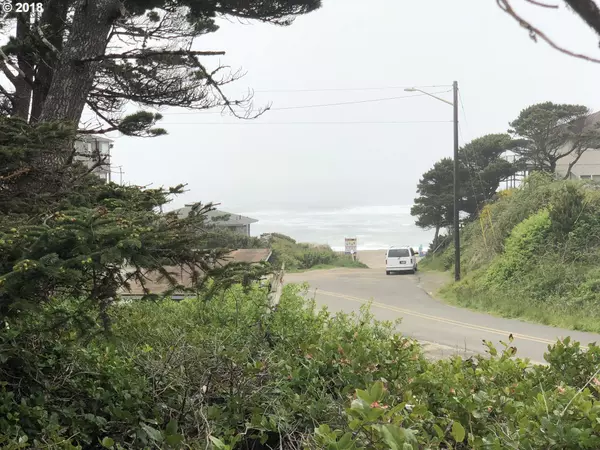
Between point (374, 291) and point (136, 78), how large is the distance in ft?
47.5

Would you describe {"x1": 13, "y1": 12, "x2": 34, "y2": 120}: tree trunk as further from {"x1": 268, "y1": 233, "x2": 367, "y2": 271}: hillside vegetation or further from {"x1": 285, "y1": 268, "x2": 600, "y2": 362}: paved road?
{"x1": 268, "y1": 233, "x2": 367, "y2": 271}: hillside vegetation

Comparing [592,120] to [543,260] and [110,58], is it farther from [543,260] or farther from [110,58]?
[110,58]

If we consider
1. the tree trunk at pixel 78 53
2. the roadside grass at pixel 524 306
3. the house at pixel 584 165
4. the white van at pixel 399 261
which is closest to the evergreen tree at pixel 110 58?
the tree trunk at pixel 78 53

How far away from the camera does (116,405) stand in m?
3.19

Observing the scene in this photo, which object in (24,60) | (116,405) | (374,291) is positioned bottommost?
(374,291)

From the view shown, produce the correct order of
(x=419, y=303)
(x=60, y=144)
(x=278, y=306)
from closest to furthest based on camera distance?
1. (x=60, y=144)
2. (x=278, y=306)
3. (x=419, y=303)

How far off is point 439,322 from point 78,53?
10538mm

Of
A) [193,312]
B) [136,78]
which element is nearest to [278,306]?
[193,312]

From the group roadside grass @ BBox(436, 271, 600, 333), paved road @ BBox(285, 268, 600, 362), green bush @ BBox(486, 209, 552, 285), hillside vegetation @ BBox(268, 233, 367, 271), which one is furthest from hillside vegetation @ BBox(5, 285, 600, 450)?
hillside vegetation @ BBox(268, 233, 367, 271)

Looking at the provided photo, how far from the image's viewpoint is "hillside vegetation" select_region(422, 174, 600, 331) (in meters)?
13.7

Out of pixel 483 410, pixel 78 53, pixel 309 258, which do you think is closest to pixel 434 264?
pixel 309 258

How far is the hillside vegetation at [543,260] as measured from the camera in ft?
44.9

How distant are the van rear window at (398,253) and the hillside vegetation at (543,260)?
23.4ft

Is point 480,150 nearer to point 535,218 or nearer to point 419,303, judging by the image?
point 535,218
